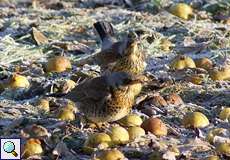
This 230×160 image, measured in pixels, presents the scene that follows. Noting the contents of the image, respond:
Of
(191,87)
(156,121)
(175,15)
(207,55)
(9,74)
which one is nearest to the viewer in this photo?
(156,121)

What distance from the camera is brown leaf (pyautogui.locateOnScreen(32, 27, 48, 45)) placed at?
9309 millimetres

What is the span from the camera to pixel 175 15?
34.9 feet

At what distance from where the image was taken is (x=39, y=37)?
30.8 ft

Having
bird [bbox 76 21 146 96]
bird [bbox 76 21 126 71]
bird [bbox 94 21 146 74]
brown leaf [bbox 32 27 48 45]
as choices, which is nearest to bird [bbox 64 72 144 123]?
bird [bbox 76 21 146 96]

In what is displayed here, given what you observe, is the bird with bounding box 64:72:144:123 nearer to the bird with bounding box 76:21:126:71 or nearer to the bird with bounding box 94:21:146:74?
the bird with bounding box 94:21:146:74

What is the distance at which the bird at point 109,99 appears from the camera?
6090mm

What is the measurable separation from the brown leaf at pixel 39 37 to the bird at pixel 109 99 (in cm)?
312

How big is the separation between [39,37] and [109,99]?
341 cm

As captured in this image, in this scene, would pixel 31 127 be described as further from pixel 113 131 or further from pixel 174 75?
pixel 174 75

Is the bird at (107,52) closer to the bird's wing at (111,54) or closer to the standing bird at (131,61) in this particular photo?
the bird's wing at (111,54)

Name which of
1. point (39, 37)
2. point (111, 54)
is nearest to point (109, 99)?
point (111, 54)

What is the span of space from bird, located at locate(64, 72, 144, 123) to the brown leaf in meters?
3.12

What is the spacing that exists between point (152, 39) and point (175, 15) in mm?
1282

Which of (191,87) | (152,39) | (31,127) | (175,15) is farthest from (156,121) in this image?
(175,15)
